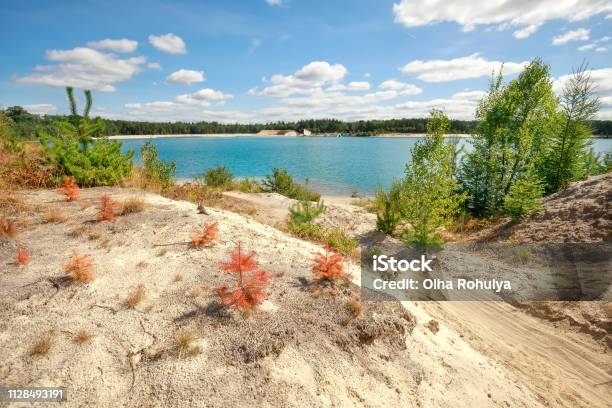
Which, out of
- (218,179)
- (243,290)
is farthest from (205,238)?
(218,179)

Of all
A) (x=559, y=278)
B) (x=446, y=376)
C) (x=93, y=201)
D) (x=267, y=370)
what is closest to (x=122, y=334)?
(x=267, y=370)

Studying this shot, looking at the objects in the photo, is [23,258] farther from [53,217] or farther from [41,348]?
[41,348]

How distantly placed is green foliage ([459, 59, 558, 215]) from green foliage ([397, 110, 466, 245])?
5.94 meters

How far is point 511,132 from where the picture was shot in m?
14.6

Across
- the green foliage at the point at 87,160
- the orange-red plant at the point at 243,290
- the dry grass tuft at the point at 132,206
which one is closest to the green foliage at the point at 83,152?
the green foliage at the point at 87,160

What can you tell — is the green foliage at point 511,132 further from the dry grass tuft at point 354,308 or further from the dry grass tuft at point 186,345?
the dry grass tuft at point 186,345

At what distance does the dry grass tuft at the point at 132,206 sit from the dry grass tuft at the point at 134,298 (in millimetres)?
3534

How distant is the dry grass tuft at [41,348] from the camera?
4055mm

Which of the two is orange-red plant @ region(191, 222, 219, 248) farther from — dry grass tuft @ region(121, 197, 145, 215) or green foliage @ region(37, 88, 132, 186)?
green foliage @ region(37, 88, 132, 186)

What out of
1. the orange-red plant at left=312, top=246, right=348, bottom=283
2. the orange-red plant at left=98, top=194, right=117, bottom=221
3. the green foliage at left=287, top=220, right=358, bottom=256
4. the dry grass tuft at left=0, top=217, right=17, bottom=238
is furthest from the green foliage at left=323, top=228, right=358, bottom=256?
the dry grass tuft at left=0, top=217, right=17, bottom=238

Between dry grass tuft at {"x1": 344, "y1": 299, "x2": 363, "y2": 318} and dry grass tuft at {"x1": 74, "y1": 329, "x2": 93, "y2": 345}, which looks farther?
dry grass tuft at {"x1": 344, "y1": 299, "x2": 363, "y2": 318}

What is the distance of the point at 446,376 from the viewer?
5008mm

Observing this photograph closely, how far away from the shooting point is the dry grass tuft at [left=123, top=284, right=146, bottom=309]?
4996mm

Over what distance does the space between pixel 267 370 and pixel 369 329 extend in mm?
1743
